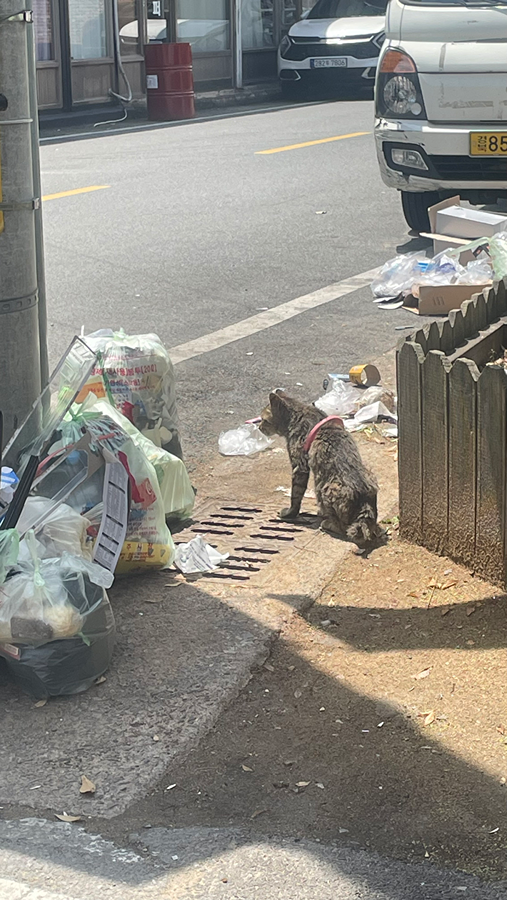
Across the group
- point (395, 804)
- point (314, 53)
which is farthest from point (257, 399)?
point (314, 53)

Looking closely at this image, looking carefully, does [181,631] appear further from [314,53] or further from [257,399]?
[314,53]

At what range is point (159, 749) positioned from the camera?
3.14 m

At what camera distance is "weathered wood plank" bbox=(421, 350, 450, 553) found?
4.14 meters

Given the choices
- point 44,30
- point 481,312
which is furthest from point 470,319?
point 44,30

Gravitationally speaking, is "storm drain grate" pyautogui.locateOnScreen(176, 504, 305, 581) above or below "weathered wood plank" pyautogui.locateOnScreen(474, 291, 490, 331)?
below

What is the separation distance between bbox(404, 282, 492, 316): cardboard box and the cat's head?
2.83 meters

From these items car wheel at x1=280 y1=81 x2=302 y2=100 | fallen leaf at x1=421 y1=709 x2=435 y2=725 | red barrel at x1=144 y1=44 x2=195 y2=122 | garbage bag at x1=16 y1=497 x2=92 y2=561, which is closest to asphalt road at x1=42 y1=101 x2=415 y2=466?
garbage bag at x1=16 y1=497 x2=92 y2=561

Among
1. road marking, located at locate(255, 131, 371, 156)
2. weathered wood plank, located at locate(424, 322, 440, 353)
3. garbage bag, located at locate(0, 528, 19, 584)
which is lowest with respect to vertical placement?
road marking, located at locate(255, 131, 371, 156)

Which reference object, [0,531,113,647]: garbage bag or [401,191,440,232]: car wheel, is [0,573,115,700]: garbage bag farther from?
[401,191,440,232]: car wheel

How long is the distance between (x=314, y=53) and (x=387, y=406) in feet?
60.3

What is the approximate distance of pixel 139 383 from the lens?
480cm

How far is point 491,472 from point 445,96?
230 inches

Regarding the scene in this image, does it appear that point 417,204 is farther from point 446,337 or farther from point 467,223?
point 446,337

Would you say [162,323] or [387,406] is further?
[162,323]
